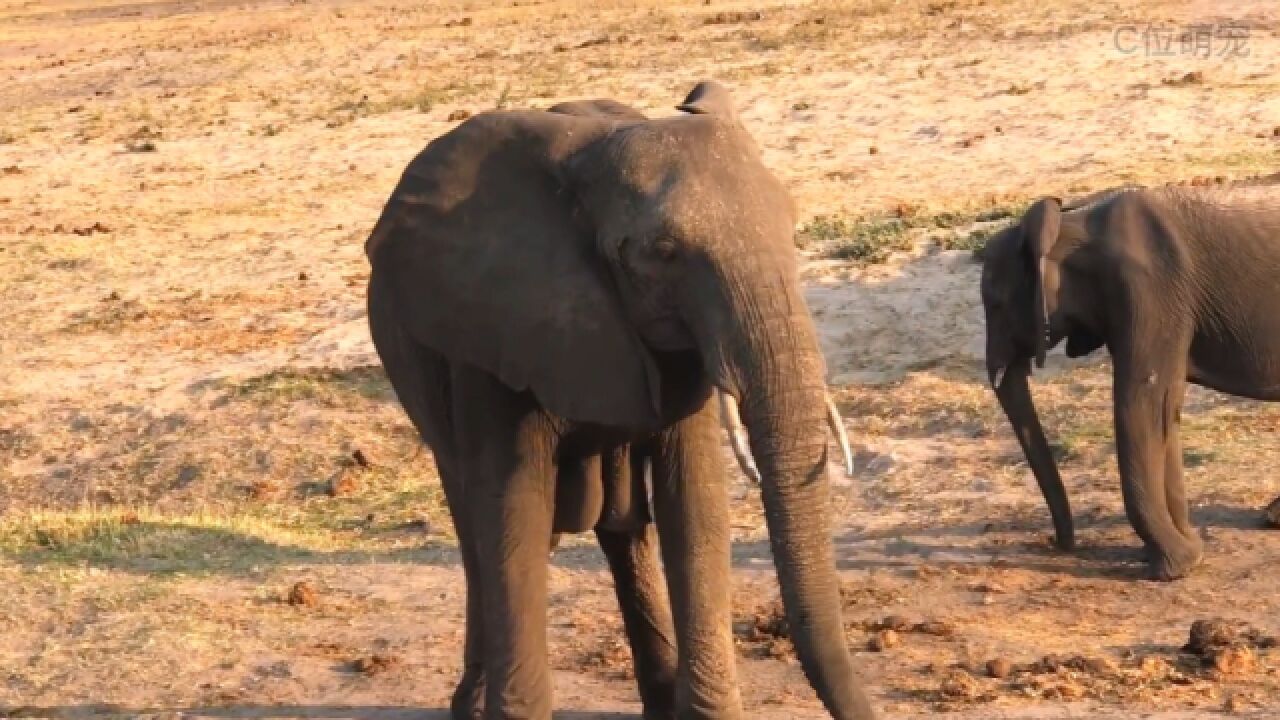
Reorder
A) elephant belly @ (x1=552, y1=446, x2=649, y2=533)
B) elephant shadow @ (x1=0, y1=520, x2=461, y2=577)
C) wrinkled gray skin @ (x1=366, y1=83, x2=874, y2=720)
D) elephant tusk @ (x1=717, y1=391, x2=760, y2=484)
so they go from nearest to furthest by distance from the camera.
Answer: elephant tusk @ (x1=717, y1=391, x2=760, y2=484) < wrinkled gray skin @ (x1=366, y1=83, x2=874, y2=720) < elephant belly @ (x1=552, y1=446, x2=649, y2=533) < elephant shadow @ (x1=0, y1=520, x2=461, y2=577)

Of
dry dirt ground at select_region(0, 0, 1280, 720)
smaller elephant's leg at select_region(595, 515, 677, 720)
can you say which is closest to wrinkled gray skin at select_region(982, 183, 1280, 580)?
dry dirt ground at select_region(0, 0, 1280, 720)

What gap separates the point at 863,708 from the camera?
5094mm

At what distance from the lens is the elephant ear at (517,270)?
5414mm

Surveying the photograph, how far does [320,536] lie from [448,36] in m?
16.0

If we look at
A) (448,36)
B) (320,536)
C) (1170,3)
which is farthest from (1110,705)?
(448,36)

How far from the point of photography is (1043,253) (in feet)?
29.1

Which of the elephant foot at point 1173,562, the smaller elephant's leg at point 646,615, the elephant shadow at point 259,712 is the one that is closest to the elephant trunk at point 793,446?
the smaller elephant's leg at point 646,615

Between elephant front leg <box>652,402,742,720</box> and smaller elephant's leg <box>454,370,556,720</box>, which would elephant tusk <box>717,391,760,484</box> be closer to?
elephant front leg <box>652,402,742,720</box>

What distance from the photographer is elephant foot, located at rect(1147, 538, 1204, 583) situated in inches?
336

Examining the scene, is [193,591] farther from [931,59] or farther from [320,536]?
[931,59]

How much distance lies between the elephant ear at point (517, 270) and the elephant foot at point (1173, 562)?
11.9 ft

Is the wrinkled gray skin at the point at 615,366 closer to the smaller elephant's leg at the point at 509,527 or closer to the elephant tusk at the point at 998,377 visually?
the smaller elephant's leg at the point at 509,527

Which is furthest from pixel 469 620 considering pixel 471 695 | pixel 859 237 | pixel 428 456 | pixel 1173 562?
pixel 859 237

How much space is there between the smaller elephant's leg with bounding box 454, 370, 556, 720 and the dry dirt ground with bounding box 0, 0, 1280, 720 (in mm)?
831
